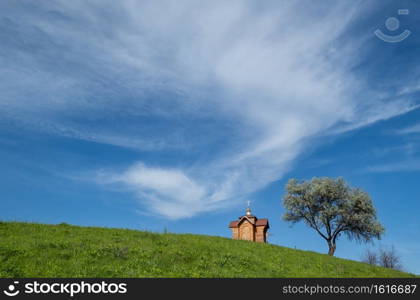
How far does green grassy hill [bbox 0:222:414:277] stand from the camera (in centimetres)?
1470

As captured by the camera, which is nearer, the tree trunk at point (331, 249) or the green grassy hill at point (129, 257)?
the green grassy hill at point (129, 257)

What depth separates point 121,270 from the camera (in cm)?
1497

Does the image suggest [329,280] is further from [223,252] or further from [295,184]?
Result: [295,184]

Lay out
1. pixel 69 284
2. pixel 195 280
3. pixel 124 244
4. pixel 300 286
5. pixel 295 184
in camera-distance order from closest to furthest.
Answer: pixel 69 284
pixel 195 280
pixel 300 286
pixel 124 244
pixel 295 184

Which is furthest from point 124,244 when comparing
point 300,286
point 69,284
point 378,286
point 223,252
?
point 378,286

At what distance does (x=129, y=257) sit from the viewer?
671 inches

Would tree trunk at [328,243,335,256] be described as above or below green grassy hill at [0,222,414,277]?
above

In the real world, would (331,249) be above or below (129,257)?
above

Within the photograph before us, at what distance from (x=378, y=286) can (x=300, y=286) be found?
15.0ft

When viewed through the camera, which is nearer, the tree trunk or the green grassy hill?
the green grassy hill

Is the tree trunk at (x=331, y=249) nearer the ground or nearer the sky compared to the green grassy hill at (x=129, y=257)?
nearer the sky

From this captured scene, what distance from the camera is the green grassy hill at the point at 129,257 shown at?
48.2 ft

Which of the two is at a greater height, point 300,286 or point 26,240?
point 26,240

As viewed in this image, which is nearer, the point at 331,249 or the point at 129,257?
the point at 129,257
